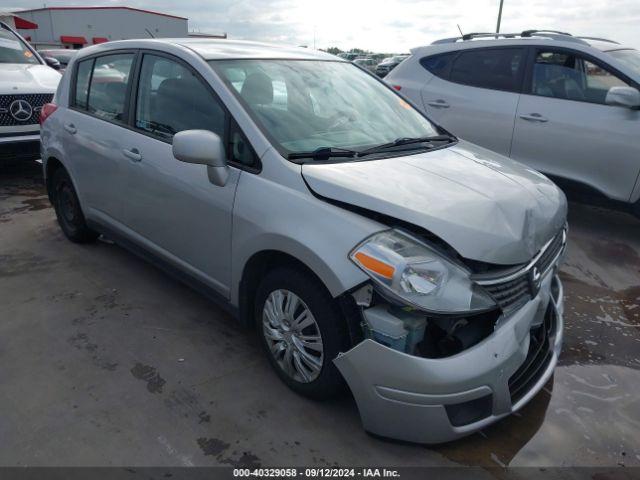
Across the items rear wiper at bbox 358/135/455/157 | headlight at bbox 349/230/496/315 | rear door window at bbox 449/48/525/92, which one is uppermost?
rear door window at bbox 449/48/525/92

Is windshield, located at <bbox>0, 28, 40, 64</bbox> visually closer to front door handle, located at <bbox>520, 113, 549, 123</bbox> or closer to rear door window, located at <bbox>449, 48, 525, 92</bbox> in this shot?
rear door window, located at <bbox>449, 48, 525, 92</bbox>

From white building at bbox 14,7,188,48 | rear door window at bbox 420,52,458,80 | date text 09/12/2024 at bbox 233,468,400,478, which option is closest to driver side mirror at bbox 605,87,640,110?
rear door window at bbox 420,52,458,80

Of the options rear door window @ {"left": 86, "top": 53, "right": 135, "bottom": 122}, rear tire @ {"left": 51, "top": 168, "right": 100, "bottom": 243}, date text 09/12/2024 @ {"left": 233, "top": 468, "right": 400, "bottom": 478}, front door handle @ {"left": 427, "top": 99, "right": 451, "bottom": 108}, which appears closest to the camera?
date text 09/12/2024 @ {"left": 233, "top": 468, "right": 400, "bottom": 478}

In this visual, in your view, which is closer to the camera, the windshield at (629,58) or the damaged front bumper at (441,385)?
the damaged front bumper at (441,385)

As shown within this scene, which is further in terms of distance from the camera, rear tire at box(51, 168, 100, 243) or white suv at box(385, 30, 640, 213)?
white suv at box(385, 30, 640, 213)

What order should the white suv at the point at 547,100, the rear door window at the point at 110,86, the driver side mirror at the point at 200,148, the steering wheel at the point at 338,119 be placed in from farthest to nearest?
1. the white suv at the point at 547,100
2. the rear door window at the point at 110,86
3. the steering wheel at the point at 338,119
4. the driver side mirror at the point at 200,148

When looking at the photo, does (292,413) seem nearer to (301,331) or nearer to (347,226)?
(301,331)

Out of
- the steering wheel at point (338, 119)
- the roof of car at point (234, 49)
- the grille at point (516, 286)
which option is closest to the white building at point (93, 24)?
the roof of car at point (234, 49)

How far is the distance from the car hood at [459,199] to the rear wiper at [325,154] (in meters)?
0.09

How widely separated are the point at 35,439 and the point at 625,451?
105 inches

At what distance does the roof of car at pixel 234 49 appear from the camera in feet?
10.3

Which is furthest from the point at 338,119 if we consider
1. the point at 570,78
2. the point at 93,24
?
the point at 93,24

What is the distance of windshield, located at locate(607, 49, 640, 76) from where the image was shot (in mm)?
5000

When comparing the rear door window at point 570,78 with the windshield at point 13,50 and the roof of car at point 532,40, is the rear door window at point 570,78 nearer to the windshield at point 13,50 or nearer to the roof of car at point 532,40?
the roof of car at point 532,40
